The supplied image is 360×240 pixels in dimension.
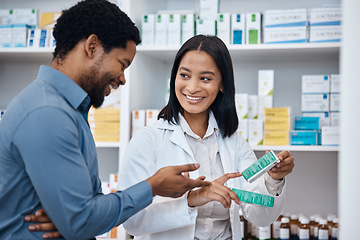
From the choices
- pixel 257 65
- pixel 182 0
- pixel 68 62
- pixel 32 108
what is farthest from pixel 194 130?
pixel 182 0

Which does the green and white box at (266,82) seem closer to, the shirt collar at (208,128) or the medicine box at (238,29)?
the medicine box at (238,29)

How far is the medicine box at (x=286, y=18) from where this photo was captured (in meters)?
2.59

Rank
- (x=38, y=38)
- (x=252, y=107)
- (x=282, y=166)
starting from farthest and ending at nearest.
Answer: (x=38, y=38) < (x=252, y=107) < (x=282, y=166)

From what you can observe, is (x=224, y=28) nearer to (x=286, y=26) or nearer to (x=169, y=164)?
(x=286, y=26)

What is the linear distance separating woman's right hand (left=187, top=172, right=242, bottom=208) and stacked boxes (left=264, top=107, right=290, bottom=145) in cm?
110

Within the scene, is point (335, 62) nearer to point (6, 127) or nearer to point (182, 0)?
point (182, 0)

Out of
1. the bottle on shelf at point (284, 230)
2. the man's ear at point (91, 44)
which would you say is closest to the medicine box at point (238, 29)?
the bottle on shelf at point (284, 230)

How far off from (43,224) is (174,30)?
189cm

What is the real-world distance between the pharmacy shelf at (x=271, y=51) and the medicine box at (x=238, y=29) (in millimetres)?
67

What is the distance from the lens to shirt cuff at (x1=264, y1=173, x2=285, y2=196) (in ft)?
5.47

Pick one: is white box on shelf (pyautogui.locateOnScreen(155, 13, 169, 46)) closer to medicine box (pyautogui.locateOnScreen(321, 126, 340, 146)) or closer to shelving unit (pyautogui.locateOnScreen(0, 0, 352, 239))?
shelving unit (pyautogui.locateOnScreen(0, 0, 352, 239))

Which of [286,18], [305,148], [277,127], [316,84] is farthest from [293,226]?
[286,18]

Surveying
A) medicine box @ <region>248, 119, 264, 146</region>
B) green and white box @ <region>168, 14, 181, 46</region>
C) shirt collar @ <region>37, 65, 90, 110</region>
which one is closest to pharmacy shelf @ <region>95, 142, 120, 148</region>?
green and white box @ <region>168, 14, 181, 46</region>

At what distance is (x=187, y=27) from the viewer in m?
2.71
